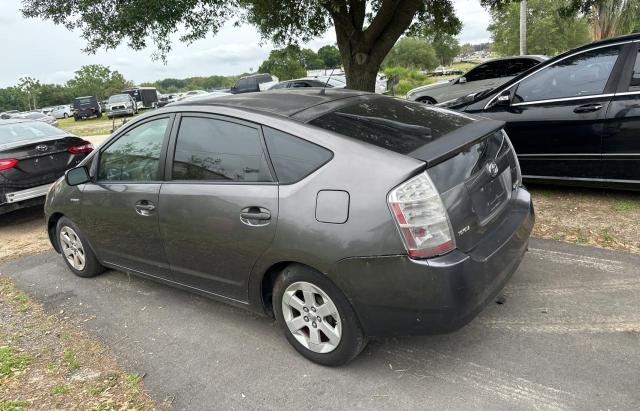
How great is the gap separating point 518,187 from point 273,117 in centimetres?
171

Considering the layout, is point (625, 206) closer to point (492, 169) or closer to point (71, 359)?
point (492, 169)

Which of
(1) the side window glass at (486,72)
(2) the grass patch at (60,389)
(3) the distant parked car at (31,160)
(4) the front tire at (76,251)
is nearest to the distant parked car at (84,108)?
(3) the distant parked car at (31,160)

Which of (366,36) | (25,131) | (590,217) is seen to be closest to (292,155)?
(590,217)

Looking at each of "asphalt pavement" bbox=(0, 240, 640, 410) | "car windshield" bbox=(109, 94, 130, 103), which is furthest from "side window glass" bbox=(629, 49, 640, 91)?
"car windshield" bbox=(109, 94, 130, 103)

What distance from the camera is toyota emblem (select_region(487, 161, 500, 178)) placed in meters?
2.85

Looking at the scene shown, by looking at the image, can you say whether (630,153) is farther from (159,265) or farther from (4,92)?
(4,92)

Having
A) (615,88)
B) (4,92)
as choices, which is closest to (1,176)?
(615,88)

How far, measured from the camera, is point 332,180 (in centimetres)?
260

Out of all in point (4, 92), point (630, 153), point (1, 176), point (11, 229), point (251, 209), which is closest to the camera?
point (251, 209)

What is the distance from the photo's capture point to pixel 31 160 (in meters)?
6.49

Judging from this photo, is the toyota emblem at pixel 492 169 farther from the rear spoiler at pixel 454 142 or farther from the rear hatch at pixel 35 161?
the rear hatch at pixel 35 161

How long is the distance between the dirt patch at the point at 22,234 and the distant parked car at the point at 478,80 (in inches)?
318

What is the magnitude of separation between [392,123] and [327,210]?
810 mm

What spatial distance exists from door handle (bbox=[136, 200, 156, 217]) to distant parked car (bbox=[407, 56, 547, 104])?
8.35 m
